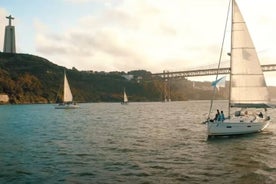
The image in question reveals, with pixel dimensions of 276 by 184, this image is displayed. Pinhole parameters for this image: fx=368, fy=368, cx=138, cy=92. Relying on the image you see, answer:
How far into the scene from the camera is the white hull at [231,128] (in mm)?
26562

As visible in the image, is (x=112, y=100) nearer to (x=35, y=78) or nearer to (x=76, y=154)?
(x=35, y=78)

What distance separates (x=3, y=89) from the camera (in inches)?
5325

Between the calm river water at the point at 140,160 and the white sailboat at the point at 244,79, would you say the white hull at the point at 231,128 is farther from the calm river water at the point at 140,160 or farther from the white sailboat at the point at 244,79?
the calm river water at the point at 140,160

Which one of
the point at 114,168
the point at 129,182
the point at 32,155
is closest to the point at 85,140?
the point at 32,155

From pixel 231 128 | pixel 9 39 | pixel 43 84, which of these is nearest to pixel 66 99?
pixel 231 128

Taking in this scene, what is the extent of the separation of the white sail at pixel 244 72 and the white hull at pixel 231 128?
1.68 meters

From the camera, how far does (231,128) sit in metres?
27.3

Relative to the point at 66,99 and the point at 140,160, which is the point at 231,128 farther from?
the point at 66,99

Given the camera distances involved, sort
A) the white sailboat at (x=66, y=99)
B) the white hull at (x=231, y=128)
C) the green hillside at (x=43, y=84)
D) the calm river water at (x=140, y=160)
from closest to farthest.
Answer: the calm river water at (x=140, y=160) → the white hull at (x=231, y=128) → the white sailboat at (x=66, y=99) → the green hillside at (x=43, y=84)

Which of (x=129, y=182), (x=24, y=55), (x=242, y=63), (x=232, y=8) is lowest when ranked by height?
(x=129, y=182)

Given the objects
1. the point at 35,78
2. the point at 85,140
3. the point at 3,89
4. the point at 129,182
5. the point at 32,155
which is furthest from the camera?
the point at 35,78

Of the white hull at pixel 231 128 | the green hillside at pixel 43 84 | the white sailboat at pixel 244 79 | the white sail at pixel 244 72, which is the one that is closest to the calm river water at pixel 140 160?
the white hull at pixel 231 128

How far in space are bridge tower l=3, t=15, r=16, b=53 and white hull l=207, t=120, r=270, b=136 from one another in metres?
156

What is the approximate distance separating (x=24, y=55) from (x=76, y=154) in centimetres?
17848
